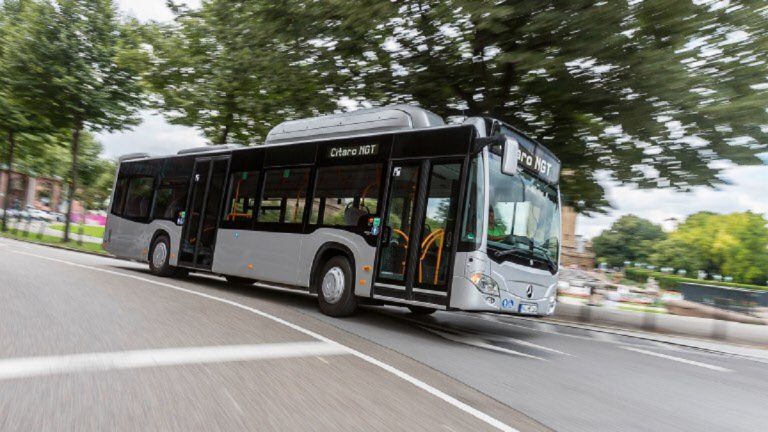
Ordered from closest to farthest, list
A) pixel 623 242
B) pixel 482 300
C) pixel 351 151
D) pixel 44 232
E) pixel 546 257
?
pixel 482 300, pixel 546 257, pixel 351 151, pixel 44 232, pixel 623 242

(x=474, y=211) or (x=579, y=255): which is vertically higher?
(x=579, y=255)

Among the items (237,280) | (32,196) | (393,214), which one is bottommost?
(237,280)

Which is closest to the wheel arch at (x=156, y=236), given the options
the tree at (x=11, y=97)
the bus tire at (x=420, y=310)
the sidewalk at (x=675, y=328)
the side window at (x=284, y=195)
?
the side window at (x=284, y=195)

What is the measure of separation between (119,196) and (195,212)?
442 cm

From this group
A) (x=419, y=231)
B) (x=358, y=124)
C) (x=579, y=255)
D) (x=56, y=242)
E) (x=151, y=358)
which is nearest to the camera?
(x=151, y=358)

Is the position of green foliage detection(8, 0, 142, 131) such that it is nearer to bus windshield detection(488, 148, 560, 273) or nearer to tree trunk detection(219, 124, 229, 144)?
tree trunk detection(219, 124, 229, 144)

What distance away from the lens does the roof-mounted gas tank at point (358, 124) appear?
31.5 ft

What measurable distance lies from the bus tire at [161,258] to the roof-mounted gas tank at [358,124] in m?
4.23

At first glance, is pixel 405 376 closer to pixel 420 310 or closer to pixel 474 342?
pixel 474 342

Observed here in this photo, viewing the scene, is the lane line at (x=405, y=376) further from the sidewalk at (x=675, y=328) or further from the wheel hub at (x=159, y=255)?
the sidewalk at (x=675, y=328)

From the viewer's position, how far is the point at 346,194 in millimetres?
10008

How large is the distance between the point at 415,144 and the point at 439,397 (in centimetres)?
482

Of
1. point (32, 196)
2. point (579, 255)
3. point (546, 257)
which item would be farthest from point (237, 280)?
point (32, 196)

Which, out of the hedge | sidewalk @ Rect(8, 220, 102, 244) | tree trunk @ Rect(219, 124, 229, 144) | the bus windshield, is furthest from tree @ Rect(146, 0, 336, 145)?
the hedge
